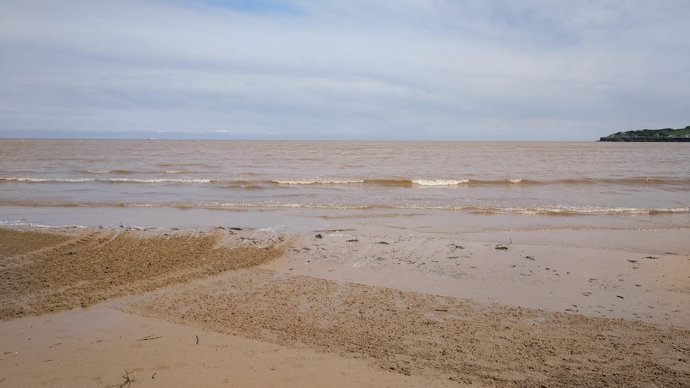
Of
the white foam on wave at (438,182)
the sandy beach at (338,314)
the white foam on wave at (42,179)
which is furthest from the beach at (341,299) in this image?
the white foam on wave at (42,179)

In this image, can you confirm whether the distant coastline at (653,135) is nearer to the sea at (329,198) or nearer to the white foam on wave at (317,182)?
the sea at (329,198)

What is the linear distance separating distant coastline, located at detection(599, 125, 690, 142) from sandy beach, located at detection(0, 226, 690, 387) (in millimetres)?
141059

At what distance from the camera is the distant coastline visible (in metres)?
123

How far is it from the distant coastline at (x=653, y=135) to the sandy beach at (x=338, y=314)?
5553 inches

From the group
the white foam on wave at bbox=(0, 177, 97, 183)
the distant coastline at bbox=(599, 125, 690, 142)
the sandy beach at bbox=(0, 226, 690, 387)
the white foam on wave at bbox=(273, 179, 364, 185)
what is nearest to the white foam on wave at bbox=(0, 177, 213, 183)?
the white foam on wave at bbox=(0, 177, 97, 183)

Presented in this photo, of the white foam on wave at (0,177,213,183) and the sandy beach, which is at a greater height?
the sandy beach

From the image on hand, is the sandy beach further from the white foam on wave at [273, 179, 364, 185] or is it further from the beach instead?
the white foam on wave at [273, 179, 364, 185]

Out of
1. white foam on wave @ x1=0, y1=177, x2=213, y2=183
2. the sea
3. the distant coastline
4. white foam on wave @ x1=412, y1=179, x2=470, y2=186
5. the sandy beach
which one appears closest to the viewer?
the sandy beach

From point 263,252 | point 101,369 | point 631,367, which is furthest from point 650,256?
point 101,369

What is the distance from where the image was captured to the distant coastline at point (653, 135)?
404 ft

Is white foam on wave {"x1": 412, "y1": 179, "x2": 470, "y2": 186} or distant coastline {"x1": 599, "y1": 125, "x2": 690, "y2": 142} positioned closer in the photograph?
white foam on wave {"x1": 412, "y1": 179, "x2": 470, "y2": 186}

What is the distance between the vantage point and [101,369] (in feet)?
12.8

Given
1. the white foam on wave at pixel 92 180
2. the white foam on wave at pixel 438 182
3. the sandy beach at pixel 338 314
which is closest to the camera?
the sandy beach at pixel 338 314

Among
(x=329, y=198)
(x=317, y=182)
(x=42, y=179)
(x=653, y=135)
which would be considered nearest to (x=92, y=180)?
(x=42, y=179)
